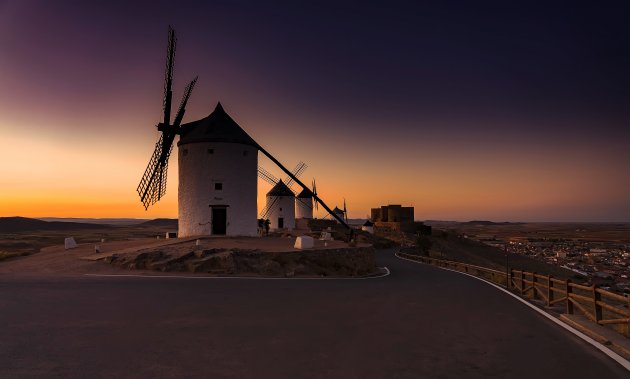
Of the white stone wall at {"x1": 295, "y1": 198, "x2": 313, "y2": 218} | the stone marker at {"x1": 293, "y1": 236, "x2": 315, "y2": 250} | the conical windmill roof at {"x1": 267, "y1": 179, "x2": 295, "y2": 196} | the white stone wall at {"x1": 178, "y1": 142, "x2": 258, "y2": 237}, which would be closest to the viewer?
the stone marker at {"x1": 293, "y1": 236, "x2": 315, "y2": 250}

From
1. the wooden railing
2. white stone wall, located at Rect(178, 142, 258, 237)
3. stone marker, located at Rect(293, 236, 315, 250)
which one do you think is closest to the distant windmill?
white stone wall, located at Rect(178, 142, 258, 237)

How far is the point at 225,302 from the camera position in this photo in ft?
42.3

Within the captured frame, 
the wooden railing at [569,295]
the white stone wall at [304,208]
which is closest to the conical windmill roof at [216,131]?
the wooden railing at [569,295]

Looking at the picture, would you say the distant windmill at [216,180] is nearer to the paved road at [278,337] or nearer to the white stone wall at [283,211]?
the paved road at [278,337]

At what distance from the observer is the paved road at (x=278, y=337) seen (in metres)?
6.80

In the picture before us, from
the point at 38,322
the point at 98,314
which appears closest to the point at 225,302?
the point at 98,314

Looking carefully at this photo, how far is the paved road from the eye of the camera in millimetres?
6805

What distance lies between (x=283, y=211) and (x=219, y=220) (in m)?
37.6

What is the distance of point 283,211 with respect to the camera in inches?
2744

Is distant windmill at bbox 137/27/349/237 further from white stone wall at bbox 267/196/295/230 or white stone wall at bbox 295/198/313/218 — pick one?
white stone wall at bbox 295/198/313/218

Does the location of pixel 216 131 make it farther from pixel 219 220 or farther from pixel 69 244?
pixel 69 244

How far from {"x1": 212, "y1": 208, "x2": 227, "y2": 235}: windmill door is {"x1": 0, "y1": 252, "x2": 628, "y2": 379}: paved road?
1712cm

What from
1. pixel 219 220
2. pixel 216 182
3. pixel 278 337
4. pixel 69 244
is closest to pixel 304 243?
pixel 219 220

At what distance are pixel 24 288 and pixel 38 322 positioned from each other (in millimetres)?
6853
